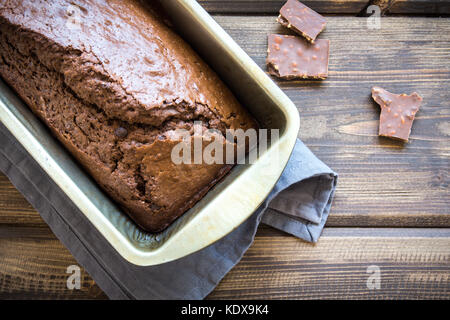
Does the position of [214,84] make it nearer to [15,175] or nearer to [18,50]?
[18,50]

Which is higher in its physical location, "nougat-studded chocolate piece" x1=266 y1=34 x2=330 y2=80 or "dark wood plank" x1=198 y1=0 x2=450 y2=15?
"dark wood plank" x1=198 y1=0 x2=450 y2=15

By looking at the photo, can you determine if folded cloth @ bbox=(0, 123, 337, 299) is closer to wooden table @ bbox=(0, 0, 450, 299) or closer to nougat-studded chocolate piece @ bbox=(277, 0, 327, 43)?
wooden table @ bbox=(0, 0, 450, 299)

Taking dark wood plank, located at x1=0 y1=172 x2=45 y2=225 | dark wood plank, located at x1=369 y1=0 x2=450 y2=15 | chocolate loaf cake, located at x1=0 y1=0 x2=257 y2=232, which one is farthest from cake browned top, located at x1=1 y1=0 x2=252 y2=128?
dark wood plank, located at x1=369 y1=0 x2=450 y2=15

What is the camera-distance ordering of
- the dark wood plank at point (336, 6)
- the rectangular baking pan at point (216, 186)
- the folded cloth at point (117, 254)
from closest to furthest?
1. the rectangular baking pan at point (216, 186)
2. the folded cloth at point (117, 254)
3. the dark wood plank at point (336, 6)

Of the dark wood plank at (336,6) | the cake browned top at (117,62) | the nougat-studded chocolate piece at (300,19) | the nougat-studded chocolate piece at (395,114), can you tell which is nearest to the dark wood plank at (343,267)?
the nougat-studded chocolate piece at (395,114)

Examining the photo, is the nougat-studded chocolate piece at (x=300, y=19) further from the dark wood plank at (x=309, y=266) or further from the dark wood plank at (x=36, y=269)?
the dark wood plank at (x=36, y=269)

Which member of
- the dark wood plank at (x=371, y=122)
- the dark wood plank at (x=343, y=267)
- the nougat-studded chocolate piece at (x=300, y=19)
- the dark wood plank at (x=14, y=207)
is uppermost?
the nougat-studded chocolate piece at (x=300, y=19)
